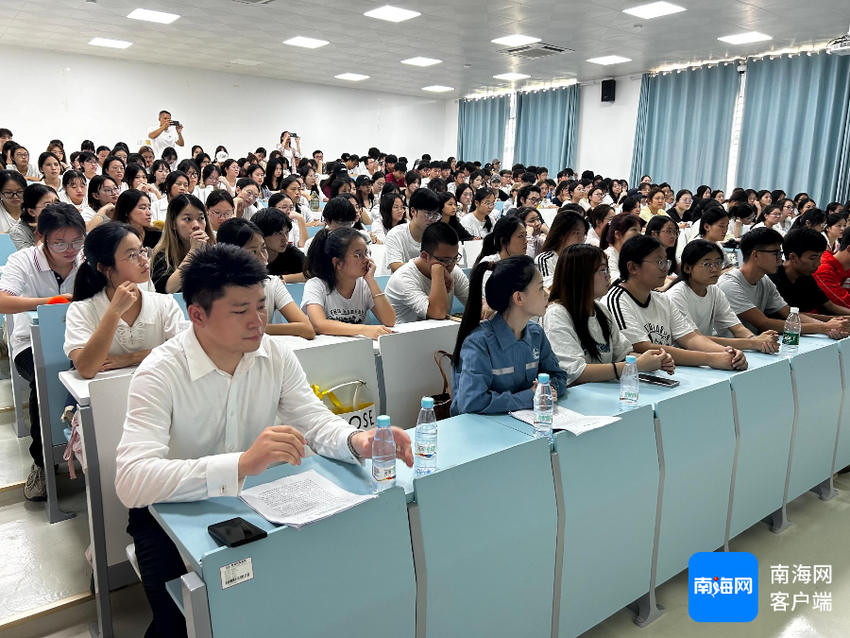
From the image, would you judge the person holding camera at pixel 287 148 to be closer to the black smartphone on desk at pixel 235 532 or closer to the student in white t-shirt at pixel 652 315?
the student in white t-shirt at pixel 652 315

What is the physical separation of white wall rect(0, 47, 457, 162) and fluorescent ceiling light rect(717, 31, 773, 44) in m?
9.00

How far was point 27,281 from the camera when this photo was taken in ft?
9.53

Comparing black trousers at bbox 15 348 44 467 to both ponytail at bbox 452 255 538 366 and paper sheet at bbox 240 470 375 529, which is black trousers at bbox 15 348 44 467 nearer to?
paper sheet at bbox 240 470 375 529

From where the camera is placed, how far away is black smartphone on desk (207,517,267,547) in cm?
122

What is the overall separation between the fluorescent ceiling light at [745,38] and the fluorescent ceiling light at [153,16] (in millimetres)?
7499

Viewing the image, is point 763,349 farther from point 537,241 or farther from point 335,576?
point 537,241

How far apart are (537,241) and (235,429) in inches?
164

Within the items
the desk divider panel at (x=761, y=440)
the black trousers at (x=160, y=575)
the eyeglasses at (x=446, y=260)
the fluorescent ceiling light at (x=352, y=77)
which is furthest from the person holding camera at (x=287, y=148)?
the black trousers at (x=160, y=575)

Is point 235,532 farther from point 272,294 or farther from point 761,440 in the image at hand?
point 761,440

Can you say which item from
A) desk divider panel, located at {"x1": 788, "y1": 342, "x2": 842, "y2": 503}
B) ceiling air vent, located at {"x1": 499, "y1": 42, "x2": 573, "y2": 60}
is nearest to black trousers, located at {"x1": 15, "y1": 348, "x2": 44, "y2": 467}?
desk divider panel, located at {"x1": 788, "y1": 342, "x2": 842, "y2": 503}

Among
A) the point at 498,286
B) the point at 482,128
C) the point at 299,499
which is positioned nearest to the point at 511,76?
the point at 482,128

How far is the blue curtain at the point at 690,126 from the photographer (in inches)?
420

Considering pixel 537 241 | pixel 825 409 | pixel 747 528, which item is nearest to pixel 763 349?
pixel 825 409

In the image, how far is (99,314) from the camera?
7.41ft
